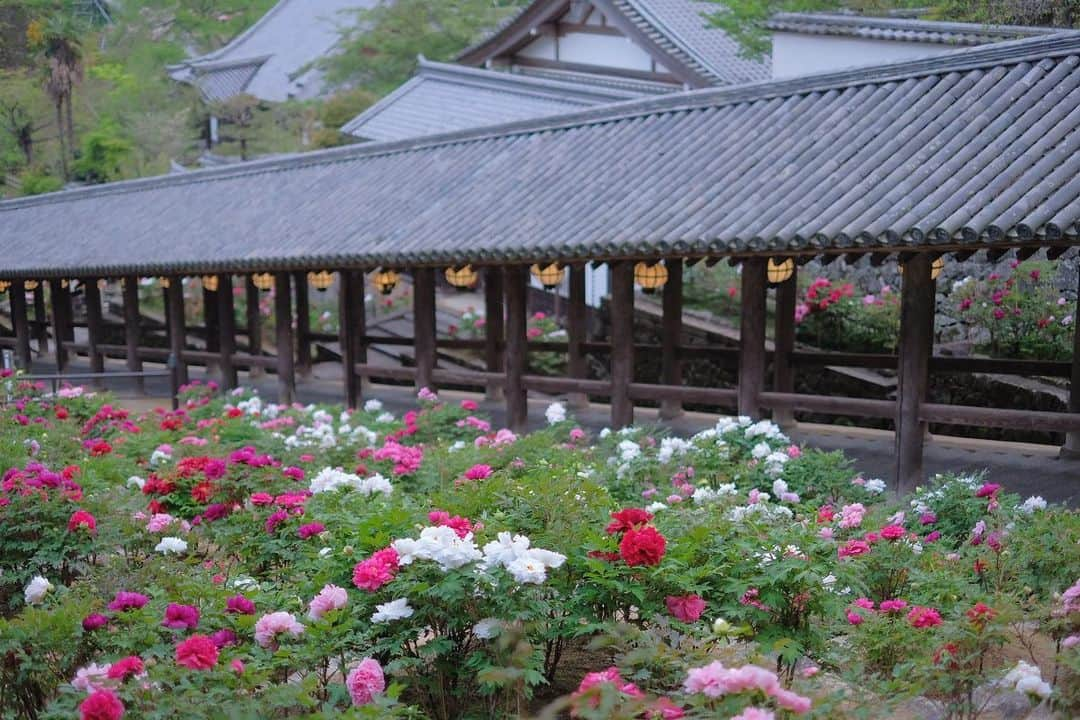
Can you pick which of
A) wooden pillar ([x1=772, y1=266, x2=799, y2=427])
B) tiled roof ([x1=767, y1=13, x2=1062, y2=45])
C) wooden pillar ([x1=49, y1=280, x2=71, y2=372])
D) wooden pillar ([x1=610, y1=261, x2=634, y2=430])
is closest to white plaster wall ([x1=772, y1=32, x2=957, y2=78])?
tiled roof ([x1=767, y1=13, x2=1062, y2=45])

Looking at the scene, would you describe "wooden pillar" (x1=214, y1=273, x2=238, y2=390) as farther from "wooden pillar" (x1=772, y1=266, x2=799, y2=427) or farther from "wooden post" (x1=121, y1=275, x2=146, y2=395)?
"wooden pillar" (x1=772, y1=266, x2=799, y2=427)

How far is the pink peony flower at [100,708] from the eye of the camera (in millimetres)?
3391

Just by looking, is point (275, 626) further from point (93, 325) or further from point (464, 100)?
point (464, 100)

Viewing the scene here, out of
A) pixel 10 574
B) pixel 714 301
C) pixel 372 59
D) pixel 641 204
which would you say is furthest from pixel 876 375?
pixel 372 59

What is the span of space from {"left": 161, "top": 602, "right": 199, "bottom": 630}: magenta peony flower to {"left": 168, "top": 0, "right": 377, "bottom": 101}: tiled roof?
3718 centimetres

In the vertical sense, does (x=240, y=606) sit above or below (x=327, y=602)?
below

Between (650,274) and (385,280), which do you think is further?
(385,280)

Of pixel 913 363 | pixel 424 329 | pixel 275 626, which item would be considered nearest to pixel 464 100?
pixel 424 329

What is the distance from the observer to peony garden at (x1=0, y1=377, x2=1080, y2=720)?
386 cm

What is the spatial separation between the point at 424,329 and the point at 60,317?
11.6 metres

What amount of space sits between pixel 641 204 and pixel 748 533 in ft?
23.4

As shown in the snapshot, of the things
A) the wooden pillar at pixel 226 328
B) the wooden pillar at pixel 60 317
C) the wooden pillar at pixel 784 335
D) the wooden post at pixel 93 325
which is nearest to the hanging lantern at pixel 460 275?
the wooden pillar at pixel 784 335

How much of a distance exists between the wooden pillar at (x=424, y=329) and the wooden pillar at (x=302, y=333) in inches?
197

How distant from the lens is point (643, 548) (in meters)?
4.21
